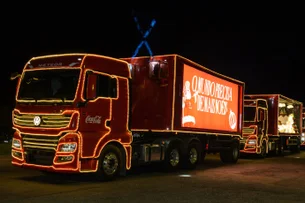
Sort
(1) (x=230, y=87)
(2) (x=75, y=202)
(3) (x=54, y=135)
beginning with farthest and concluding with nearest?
1. (1) (x=230, y=87)
2. (3) (x=54, y=135)
3. (2) (x=75, y=202)

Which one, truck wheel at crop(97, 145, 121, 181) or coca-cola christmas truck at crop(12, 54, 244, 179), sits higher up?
coca-cola christmas truck at crop(12, 54, 244, 179)

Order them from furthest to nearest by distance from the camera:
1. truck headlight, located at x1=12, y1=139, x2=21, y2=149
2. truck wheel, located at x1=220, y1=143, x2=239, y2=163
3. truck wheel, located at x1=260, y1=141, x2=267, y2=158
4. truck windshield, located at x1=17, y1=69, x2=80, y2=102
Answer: truck wheel, located at x1=260, y1=141, x2=267, y2=158, truck wheel, located at x1=220, y1=143, x2=239, y2=163, truck headlight, located at x1=12, y1=139, x2=21, y2=149, truck windshield, located at x1=17, y1=69, x2=80, y2=102

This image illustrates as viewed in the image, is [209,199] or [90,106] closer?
[209,199]

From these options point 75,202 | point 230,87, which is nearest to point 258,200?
point 75,202

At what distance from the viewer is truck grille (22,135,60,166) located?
11.1 metres

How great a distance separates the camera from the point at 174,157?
15023mm

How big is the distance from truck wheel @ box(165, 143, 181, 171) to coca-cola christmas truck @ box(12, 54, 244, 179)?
3 cm

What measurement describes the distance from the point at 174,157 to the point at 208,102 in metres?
2.89

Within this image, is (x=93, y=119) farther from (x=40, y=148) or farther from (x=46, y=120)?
(x=40, y=148)

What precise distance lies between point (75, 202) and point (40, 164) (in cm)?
282

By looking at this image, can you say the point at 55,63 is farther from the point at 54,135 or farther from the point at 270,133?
the point at 270,133

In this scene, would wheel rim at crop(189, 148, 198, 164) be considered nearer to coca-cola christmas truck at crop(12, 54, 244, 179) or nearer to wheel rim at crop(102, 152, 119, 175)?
coca-cola christmas truck at crop(12, 54, 244, 179)

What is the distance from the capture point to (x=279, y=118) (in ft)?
86.8

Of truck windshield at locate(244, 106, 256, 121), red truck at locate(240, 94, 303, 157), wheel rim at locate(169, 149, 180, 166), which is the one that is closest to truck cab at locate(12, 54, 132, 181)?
wheel rim at locate(169, 149, 180, 166)
